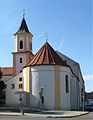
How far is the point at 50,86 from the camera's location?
177 feet

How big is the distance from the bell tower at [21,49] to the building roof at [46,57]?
526 inches

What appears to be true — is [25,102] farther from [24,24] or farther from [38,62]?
[24,24]

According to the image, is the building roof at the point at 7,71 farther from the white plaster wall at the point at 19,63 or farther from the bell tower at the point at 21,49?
the white plaster wall at the point at 19,63

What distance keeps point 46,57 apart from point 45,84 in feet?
16.9

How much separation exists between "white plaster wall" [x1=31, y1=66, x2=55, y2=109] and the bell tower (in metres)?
17.8

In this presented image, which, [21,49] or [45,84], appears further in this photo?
[21,49]

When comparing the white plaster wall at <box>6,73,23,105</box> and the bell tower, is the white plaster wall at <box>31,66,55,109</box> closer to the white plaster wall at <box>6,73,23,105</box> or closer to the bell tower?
the white plaster wall at <box>6,73,23,105</box>

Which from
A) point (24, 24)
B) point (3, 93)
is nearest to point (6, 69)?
point (24, 24)

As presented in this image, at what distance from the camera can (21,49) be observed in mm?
73625

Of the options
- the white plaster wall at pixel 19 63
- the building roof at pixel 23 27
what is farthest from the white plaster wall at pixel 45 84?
the building roof at pixel 23 27

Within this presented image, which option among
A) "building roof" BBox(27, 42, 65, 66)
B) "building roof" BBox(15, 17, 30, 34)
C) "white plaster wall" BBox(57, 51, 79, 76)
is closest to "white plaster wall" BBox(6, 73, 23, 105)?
"building roof" BBox(27, 42, 65, 66)

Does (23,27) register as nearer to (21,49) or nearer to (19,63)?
(21,49)

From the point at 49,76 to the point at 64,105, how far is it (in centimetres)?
546

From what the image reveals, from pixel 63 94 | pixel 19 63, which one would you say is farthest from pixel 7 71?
pixel 63 94
